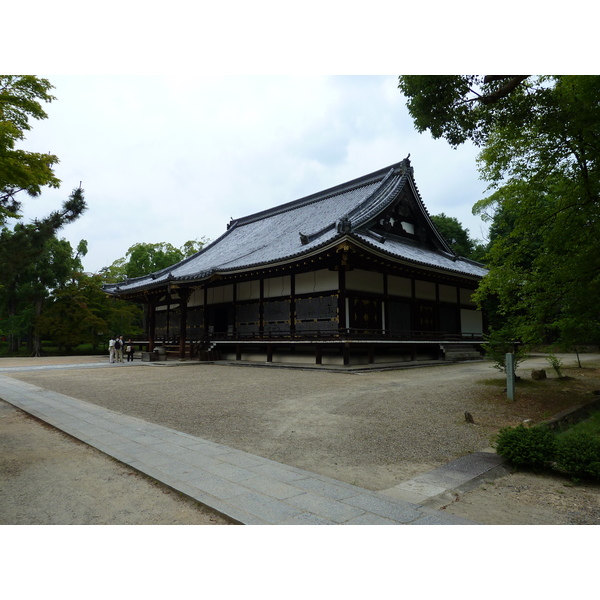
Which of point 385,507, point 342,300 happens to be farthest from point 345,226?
point 385,507

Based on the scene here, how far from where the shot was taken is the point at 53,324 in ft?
96.5

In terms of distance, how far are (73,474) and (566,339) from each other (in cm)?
872

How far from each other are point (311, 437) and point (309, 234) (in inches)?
554

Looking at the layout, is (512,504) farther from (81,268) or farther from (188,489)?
(81,268)

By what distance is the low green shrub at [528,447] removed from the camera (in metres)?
4.43

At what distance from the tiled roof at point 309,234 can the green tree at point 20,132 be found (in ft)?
29.3

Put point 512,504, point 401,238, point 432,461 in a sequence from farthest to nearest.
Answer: point 401,238 → point 432,461 → point 512,504

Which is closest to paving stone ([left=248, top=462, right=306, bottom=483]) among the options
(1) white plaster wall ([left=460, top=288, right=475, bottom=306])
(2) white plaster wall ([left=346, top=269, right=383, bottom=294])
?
(2) white plaster wall ([left=346, top=269, right=383, bottom=294])

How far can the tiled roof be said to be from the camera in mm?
17078

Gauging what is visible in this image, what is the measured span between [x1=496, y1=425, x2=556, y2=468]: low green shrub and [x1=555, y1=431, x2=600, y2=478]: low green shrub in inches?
4.0

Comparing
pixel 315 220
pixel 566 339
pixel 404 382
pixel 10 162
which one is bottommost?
pixel 404 382

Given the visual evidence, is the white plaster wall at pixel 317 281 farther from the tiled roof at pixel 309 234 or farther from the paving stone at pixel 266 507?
the paving stone at pixel 266 507

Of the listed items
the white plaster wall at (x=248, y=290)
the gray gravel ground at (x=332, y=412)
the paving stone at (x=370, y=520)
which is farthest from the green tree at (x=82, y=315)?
the paving stone at (x=370, y=520)

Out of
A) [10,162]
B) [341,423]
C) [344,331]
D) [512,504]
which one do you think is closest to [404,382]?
[344,331]
